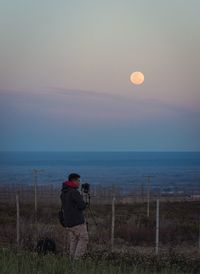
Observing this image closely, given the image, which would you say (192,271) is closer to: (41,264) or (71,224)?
(71,224)

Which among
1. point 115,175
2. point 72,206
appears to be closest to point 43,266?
point 72,206

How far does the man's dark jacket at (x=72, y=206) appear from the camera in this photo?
10383 millimetres

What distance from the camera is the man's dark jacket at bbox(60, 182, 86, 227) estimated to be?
1038cm

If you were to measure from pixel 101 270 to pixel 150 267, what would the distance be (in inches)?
92.1

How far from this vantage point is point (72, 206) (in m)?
10.5

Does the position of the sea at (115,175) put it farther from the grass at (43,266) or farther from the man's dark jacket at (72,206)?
the grass at (43,266)

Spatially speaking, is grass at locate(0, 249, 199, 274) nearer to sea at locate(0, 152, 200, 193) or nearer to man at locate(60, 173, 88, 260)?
man at locate(60, 173, 88, 260)

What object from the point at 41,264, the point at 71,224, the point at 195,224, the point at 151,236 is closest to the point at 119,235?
the point at 151,236

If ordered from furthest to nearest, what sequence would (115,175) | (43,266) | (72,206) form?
(115,175)
(72,206)
(43,266)

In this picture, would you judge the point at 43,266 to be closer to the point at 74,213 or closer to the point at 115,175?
the point at 74,213

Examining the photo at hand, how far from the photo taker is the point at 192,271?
968 cm

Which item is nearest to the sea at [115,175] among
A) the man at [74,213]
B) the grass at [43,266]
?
the man at [74,213]

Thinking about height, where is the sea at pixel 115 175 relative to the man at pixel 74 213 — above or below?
below

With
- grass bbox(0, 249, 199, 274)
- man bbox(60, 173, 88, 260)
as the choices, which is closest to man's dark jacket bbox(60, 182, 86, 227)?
man bbox(60, 173, 88, 260)
